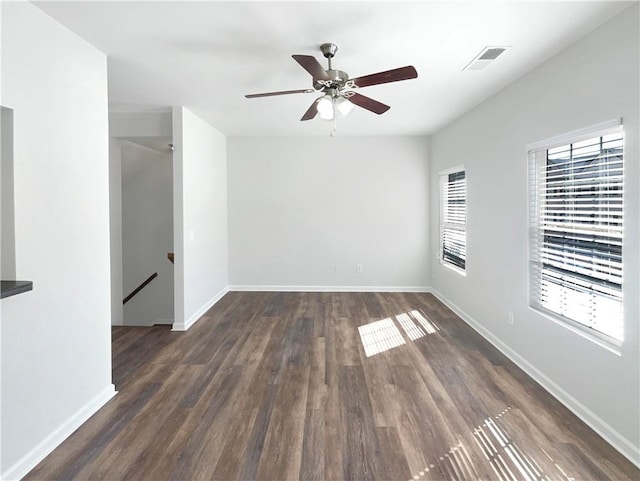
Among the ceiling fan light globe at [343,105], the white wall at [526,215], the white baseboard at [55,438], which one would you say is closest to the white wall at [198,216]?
the white baseboard at [55,438]

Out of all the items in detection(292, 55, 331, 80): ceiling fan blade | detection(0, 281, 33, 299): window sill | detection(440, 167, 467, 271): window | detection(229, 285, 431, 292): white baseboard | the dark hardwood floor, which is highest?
detection(292, 55, 331, 80): ceiling fan blade

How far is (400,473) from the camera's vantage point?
1.94m

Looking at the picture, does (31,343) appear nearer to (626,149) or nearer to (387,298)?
(626,149)

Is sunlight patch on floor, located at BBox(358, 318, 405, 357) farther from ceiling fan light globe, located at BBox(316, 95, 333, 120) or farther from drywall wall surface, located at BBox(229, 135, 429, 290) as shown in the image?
ceiling fan light globe, located at BBox(316, 95, 333, 120)

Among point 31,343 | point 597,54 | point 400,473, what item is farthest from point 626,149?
point 31,343

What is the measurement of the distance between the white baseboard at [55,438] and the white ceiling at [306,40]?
247 cm

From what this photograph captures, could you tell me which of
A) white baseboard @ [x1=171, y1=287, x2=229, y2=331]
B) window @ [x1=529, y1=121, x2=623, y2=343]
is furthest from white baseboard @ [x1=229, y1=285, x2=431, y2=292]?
window @ [x1=529, y1=121, x2=623, y2=343]

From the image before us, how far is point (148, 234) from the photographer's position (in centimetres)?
638

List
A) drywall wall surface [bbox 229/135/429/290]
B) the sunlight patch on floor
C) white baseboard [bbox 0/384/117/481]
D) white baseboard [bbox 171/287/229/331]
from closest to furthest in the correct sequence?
white baseboard [bbox 0/384/117/481] → the sunlight patch on floor → white baseboard [bbox 171/287/229/331] → drywall wall surface [bbox 229/135/429/290]

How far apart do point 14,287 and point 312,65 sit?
2.02 m

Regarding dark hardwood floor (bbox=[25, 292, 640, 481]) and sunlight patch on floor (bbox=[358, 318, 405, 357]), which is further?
sunlight patch on floor (bbox=[358, 318, 405, 357])

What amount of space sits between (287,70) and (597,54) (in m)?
2.15

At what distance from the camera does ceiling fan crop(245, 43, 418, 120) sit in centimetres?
230

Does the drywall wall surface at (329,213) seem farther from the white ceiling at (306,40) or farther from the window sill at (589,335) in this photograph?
the window sill at (589,335)
